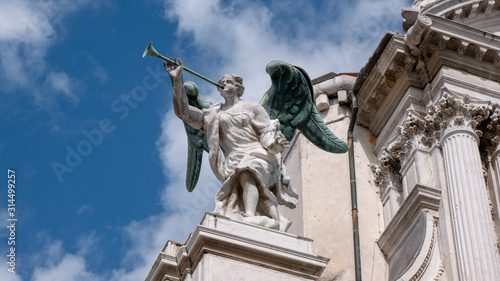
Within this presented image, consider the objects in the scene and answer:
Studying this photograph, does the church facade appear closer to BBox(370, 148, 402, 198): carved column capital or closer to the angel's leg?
BBox(370, 148, 402, 198): carved column capital

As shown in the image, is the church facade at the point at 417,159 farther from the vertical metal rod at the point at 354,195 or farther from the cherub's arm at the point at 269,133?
the cherub's arm at the point at 269,133

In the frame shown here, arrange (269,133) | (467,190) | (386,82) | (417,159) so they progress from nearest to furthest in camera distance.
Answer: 1. (269,133)
2. (467,190)
3. (417,159)
4. (386,82)

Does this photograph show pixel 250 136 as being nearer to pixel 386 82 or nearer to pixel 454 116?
pixel 454 116

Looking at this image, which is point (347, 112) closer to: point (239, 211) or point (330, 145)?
point (330, 145)

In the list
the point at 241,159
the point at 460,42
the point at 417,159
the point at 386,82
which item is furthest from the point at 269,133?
the point at 386,82

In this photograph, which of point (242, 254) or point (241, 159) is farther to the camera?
point (241, 159)

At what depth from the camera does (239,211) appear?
11125 mm

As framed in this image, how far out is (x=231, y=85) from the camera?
12.2 meters

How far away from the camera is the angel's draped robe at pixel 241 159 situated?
36.8 ft

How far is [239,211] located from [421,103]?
22.7ft

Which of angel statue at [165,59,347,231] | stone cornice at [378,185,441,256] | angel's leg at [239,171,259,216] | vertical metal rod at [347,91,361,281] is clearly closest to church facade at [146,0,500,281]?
stone cornice at [378,185,441,256]

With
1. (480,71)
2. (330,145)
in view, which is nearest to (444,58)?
(480,71)

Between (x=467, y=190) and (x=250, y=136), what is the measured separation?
15.7 feet

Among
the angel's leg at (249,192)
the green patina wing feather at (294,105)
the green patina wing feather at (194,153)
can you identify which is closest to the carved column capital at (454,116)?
the green patina wing feather at (294,105)
